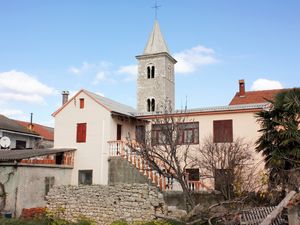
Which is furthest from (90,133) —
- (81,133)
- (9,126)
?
(9,126)

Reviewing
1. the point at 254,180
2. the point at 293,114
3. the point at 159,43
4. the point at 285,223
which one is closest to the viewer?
the point at 285,223

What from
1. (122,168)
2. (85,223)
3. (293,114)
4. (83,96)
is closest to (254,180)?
(293,114)

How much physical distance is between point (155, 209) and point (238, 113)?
8.56m

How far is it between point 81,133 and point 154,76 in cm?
1834

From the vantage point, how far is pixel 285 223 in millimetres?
6949

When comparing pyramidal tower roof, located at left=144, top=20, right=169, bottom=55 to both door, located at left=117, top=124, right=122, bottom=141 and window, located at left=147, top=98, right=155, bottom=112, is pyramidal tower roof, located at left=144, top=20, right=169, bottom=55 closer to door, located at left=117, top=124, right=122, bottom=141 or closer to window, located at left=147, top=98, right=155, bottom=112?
window, located at left=147, top=98, right=155, bottom=112

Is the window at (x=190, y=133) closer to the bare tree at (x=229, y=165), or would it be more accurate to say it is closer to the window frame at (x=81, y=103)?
the bare tree at (x=229, y=165)

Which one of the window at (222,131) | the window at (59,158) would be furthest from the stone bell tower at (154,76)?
Result: the window at (59,158)

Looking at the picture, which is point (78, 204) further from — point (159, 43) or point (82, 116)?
point (159, 43)

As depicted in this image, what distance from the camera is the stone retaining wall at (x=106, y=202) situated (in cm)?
1647

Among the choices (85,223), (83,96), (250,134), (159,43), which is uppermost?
(159,43)

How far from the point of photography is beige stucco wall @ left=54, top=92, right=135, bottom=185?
21.9 m

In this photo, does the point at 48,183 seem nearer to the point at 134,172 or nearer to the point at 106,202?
the point at 106,202

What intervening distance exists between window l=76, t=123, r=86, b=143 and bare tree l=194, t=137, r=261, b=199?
7.21 meters
